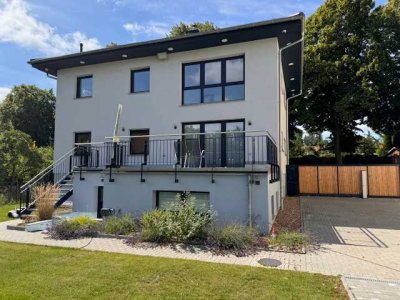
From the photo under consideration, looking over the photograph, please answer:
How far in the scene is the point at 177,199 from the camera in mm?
9258

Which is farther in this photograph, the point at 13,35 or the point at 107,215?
the point at 13,35

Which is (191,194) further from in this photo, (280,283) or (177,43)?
(177,43)

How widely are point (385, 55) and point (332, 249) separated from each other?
68.6ft

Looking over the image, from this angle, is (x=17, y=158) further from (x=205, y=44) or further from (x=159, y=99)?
(x=205, y=44)

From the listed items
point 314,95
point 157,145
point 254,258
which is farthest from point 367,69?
point 254,258

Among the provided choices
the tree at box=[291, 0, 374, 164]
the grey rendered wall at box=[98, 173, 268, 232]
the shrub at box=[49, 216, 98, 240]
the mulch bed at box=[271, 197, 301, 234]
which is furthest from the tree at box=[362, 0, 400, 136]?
the shrub at box=[49, 216, 98, 240]

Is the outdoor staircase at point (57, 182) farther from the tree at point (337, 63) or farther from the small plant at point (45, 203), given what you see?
the tree at point (337, 63)

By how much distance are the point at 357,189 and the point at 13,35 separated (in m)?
20.1

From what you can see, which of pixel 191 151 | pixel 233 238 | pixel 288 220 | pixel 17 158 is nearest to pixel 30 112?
pixel 17 158

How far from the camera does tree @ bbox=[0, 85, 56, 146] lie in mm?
32781

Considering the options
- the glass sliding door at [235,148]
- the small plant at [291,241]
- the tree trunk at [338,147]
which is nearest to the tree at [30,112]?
the glass sliding door at [235,148]

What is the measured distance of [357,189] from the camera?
18156mm

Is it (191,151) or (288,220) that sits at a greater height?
(191,151)

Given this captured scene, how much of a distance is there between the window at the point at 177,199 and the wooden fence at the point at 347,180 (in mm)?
11806
